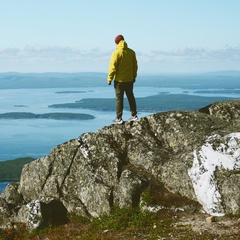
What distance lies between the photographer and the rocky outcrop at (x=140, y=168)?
15.9 meters

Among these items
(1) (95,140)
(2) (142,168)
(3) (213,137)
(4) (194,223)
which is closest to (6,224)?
(1) (95,140)

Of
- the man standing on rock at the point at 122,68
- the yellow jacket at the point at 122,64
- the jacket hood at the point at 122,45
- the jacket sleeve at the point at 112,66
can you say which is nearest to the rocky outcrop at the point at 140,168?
the man standing on rock at the point at 122,68

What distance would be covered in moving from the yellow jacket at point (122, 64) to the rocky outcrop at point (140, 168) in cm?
283

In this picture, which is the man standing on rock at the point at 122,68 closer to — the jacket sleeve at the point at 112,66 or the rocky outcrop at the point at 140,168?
Answer: the jacket sleeve at the point at 112,66

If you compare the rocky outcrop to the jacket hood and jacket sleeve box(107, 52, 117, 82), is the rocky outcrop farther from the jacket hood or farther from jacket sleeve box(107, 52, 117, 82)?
the jacket hood

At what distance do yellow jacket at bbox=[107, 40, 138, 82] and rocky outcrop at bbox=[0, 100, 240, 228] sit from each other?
2.83 m

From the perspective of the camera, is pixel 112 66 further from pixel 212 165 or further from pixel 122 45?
pixel 212 165

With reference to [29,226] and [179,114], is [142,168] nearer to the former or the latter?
[179,114]

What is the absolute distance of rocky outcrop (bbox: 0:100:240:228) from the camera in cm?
1595

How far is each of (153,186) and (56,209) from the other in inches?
212

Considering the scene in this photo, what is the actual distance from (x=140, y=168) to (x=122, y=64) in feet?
19.0

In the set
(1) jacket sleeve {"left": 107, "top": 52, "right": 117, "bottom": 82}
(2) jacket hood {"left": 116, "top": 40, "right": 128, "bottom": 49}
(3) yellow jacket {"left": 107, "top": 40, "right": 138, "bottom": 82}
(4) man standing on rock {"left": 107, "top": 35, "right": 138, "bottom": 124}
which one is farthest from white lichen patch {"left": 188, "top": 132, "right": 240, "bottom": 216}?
(2) jacket hood {"left": 116, "top": 40, "right": 128, "bottom": 49}

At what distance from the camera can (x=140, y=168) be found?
18312mm

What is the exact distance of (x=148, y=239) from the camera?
1373 centimetres
